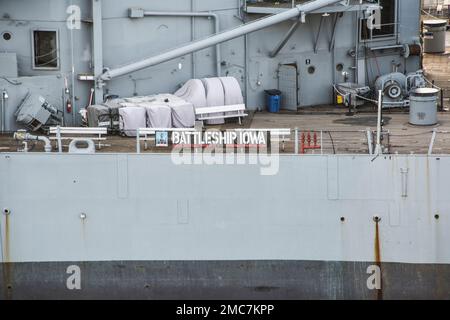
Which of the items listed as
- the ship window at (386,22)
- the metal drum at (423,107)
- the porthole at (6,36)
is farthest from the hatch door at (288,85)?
the porthole at (6,36)

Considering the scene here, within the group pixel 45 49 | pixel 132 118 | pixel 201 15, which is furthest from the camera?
pixel 201 15

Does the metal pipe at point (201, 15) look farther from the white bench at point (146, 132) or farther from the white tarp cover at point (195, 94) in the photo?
the white bench at point (146, 132)

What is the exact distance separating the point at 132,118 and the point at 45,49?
309cm

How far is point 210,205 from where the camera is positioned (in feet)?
74.0

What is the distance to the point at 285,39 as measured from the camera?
2552 cm

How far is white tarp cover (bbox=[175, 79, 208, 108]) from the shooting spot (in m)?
24.4

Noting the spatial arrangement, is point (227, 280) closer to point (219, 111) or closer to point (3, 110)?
point (219, 111)

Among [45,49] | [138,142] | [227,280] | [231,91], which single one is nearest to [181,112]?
[231,91]

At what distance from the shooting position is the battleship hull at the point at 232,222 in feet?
73.3

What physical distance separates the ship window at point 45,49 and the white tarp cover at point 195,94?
3.20m

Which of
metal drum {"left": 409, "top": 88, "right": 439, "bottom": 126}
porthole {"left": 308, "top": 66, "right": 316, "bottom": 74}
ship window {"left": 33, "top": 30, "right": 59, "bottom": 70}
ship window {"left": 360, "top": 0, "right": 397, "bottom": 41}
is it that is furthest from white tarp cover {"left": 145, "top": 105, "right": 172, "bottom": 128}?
ship window {"left": 360, "top": 0, "right": 397, "bottom": 41}

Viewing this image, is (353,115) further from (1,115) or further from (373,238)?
(1,115)

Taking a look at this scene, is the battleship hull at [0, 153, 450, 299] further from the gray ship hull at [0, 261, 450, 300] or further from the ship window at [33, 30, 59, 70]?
the ship window at [33, 30, 59, 70]

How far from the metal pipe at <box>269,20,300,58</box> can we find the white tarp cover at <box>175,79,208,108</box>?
2.41 metres
